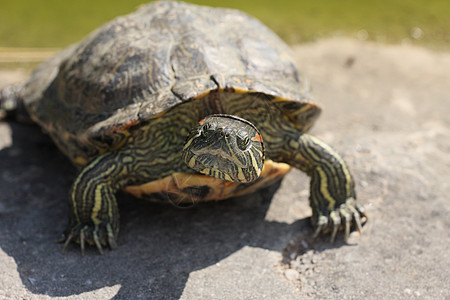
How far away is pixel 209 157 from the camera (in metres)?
2.98

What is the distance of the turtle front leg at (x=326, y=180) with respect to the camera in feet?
12.4

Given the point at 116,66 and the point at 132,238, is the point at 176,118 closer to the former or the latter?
the point at 116,66

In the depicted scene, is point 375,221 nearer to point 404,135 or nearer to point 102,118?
point 404,135

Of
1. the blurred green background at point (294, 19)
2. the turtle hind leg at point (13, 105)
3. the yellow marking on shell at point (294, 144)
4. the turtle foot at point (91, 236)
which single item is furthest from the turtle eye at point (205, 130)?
the blurred green background at point (294, 19)

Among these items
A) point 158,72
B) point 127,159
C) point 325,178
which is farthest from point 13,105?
point 325,178

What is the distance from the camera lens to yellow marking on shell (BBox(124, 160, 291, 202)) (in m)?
3.56

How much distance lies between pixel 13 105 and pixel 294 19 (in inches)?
191

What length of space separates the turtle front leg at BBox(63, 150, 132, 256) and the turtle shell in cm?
20

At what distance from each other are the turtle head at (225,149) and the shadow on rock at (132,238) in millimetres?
793

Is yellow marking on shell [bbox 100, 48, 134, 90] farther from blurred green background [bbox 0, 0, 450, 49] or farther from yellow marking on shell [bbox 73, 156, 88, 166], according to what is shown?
blurred green background [bbox 0, 0, 450, 49]

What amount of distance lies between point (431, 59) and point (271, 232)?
4.55m

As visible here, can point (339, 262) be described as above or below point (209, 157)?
below

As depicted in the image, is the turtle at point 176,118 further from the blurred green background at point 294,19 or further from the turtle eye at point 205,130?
the blurred green background at point 294,19

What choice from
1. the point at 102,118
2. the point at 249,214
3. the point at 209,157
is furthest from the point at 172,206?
the point at 209,157
